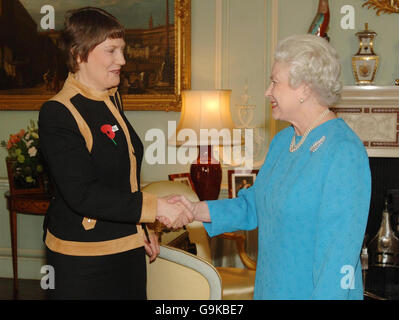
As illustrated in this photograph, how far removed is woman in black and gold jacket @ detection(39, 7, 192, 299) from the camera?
1916 mm

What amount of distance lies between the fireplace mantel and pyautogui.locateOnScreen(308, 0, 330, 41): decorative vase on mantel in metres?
0.49

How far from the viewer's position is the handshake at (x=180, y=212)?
88.0 inches

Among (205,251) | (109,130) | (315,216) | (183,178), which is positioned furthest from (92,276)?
(183,178)

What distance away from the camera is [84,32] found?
198 centimetres

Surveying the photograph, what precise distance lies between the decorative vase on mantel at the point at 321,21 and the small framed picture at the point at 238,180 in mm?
1201

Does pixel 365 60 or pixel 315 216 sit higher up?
pixel 365 60

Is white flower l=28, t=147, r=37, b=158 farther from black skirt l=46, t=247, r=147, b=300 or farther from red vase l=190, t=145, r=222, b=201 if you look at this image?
black skirt l=46, t=247, r=147, b=300

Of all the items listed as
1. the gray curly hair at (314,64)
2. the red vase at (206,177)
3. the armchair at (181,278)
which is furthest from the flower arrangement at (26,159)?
the gray curly hair at (314,64)

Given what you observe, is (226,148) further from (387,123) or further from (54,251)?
(54,251)

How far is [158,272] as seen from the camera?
2.55 metres

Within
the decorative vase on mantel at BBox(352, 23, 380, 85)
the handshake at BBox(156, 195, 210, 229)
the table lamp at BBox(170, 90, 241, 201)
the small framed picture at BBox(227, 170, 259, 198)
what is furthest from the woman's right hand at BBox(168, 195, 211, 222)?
the decorative vase on mantel at BBox(352, 23, 380, 85)

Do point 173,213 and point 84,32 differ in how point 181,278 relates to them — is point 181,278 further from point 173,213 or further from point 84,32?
point 84,32

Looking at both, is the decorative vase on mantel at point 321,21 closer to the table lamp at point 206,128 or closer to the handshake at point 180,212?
the table lamp at point 206,128

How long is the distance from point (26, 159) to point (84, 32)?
236 centimetres
